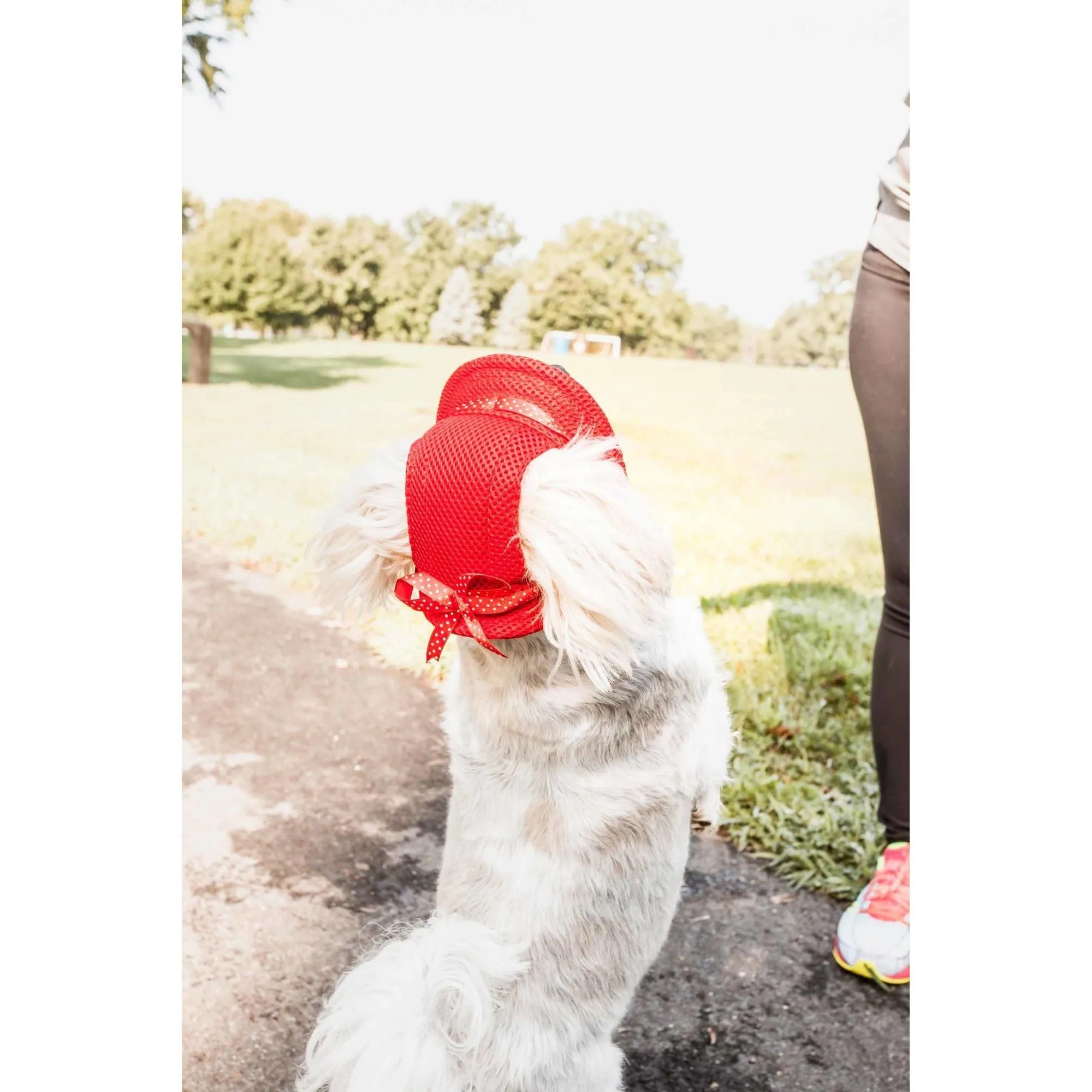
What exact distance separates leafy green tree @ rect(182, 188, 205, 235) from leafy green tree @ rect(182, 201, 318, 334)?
0.11 ft

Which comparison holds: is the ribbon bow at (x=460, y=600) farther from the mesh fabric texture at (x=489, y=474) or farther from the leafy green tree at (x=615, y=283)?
the leafy green tree at (x=615, y=283)

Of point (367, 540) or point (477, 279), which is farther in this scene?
point (477, 279)

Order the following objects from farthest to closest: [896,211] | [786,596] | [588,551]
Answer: [786,596], [896,211], [588,551]

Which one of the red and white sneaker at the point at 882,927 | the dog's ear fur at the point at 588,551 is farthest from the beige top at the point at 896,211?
the red and white sneaker at the point at 882,927

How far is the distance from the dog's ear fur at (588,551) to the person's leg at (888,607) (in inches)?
30.7

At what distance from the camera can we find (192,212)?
4734 millimetres

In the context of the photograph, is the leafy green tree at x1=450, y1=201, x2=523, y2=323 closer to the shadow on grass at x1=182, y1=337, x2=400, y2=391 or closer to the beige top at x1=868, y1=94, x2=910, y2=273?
the shadow on grass at x1=182, y1=337, x2=400, y2=391

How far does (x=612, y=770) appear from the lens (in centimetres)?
95

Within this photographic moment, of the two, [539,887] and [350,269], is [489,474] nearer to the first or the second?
[539,887]

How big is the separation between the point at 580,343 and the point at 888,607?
2.72 m

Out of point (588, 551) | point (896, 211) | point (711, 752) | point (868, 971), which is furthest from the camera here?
point (868, 971)

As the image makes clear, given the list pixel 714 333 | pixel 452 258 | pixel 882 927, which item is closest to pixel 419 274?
pixel 452 258
